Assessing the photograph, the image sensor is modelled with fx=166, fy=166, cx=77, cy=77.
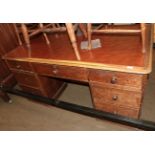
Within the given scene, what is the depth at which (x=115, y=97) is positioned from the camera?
1.30 meters

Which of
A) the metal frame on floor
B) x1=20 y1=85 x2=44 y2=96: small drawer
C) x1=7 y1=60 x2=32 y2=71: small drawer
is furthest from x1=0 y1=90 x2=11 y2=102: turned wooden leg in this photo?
the metal frame on floor

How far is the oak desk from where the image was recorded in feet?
3.70

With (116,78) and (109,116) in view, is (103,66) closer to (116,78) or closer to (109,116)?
(116,78)

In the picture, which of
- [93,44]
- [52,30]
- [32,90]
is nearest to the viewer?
[93,44]

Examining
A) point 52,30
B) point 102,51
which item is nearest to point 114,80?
point 102,51

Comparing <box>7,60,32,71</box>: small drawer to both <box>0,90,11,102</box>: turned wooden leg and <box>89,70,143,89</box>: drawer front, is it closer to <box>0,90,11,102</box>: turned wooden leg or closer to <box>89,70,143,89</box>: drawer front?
<box>0,90,11,102</box>: turned wooden leg

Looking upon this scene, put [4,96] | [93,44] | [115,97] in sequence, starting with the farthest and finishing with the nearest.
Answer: [4,96], [93,44], [115,97]

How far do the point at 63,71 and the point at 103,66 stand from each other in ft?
1.26

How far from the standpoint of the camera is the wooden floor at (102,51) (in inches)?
46.1

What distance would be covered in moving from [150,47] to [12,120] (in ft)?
5.04

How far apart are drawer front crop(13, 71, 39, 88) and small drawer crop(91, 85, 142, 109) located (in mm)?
668

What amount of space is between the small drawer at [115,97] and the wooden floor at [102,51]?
9.1 inches

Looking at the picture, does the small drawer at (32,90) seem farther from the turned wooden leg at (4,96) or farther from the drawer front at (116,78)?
the drawer front at (116,78)
